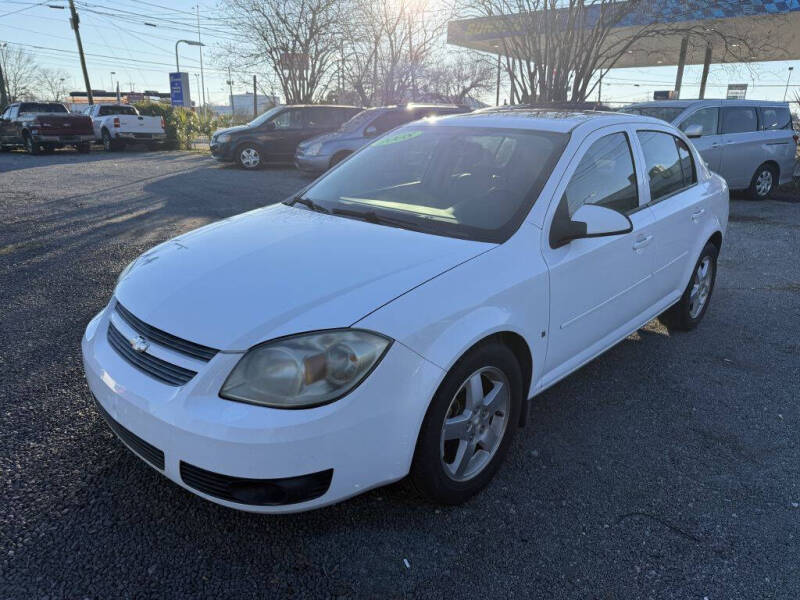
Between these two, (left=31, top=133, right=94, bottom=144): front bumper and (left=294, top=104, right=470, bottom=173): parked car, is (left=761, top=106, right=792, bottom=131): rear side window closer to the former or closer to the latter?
(left=294, top=104, right=470, bottom=173): parked car

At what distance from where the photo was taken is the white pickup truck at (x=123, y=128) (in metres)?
21.6

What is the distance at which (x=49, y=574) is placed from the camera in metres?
2.04

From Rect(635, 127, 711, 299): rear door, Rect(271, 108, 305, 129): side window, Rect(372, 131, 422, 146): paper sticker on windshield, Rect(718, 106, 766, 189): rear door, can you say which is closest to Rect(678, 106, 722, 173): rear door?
Rect(718, 106, 766, 189): rear door

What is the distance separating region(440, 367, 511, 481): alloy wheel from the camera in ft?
7.84

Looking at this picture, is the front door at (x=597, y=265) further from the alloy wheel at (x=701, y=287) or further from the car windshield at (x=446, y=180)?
the alloy wheel at (x=701, y=287)

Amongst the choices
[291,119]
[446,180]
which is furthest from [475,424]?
[291,119]

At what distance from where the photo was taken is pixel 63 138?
785 inches

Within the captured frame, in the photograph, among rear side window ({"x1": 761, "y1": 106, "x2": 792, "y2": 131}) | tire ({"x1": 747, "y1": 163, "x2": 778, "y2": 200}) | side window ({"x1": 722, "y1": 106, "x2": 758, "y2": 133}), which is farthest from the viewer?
tire ({"x1": 747, "y1": 163, "x2": 778, "y2": 200})

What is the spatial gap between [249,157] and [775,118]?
12202 mm

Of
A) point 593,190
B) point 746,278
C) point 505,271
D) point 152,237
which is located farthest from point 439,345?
point 152,237

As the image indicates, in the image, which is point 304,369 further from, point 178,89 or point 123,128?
point 178,89

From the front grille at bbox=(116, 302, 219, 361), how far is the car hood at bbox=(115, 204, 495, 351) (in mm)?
22

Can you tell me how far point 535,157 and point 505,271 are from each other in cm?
85

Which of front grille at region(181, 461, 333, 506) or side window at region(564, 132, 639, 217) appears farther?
side window at region(564, 132, 639, 217)
